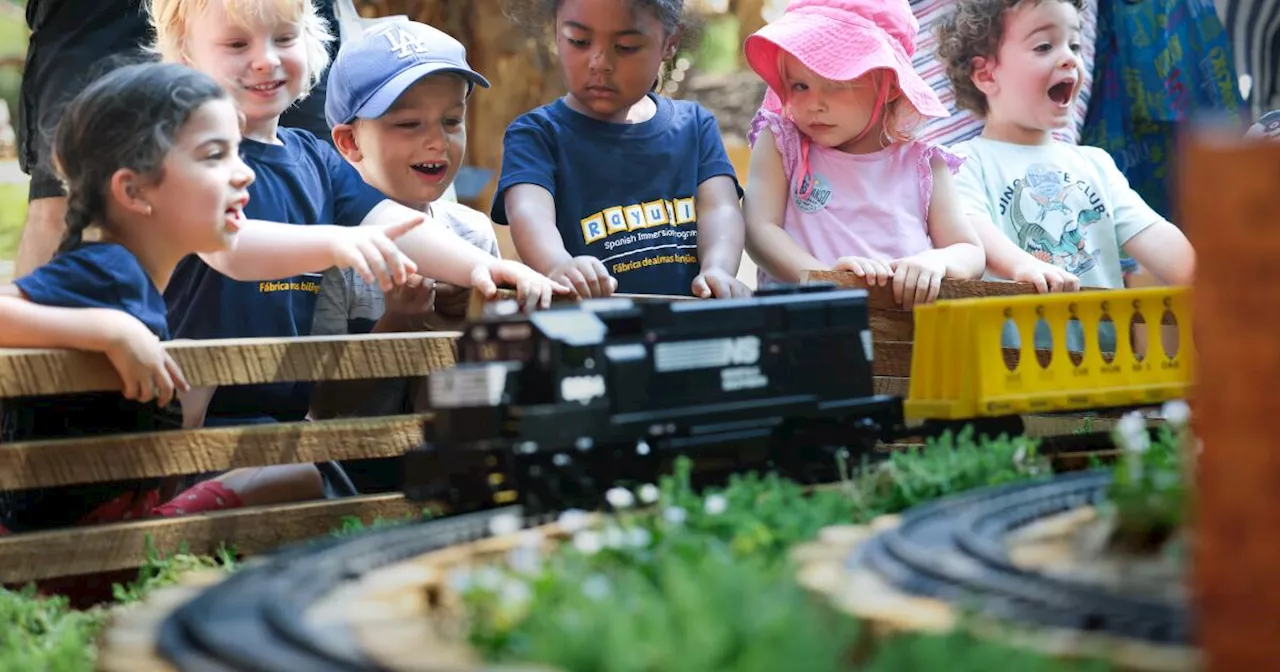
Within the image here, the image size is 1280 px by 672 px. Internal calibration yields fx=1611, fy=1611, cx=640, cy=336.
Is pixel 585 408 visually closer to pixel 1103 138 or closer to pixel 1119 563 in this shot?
pixel 1119 563

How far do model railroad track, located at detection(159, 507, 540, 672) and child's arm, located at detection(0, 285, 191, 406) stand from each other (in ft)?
3.41

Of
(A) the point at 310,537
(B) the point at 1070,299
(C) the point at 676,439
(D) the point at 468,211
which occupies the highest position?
(D) the point at 468,211

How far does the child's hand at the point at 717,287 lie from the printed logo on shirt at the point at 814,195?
84 centimetres

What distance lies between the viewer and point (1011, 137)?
7.52m

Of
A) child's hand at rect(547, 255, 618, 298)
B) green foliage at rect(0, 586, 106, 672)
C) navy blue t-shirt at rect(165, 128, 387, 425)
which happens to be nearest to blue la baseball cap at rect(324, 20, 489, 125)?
navy blue t-shirt at rect(165, 128, 387, 425)

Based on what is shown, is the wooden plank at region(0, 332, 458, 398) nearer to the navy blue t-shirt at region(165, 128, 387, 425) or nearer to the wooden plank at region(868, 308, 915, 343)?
the navy blue t-shirt at region(165, 128, 387, 425)

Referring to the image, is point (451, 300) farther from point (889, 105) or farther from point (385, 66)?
point (889, 105)

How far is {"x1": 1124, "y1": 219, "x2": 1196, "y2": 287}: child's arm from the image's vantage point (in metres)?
7.28

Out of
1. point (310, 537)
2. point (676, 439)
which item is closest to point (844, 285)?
point (676, 439)

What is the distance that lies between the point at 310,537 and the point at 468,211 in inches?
96.8

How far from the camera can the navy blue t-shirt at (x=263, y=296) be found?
567 cm

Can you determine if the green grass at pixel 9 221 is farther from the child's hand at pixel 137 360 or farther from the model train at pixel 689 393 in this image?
the model train at pixel 689 393

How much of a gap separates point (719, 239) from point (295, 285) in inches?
67.8

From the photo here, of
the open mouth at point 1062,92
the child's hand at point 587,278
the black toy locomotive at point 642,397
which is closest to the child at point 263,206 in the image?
the child's hand at point 587,278
